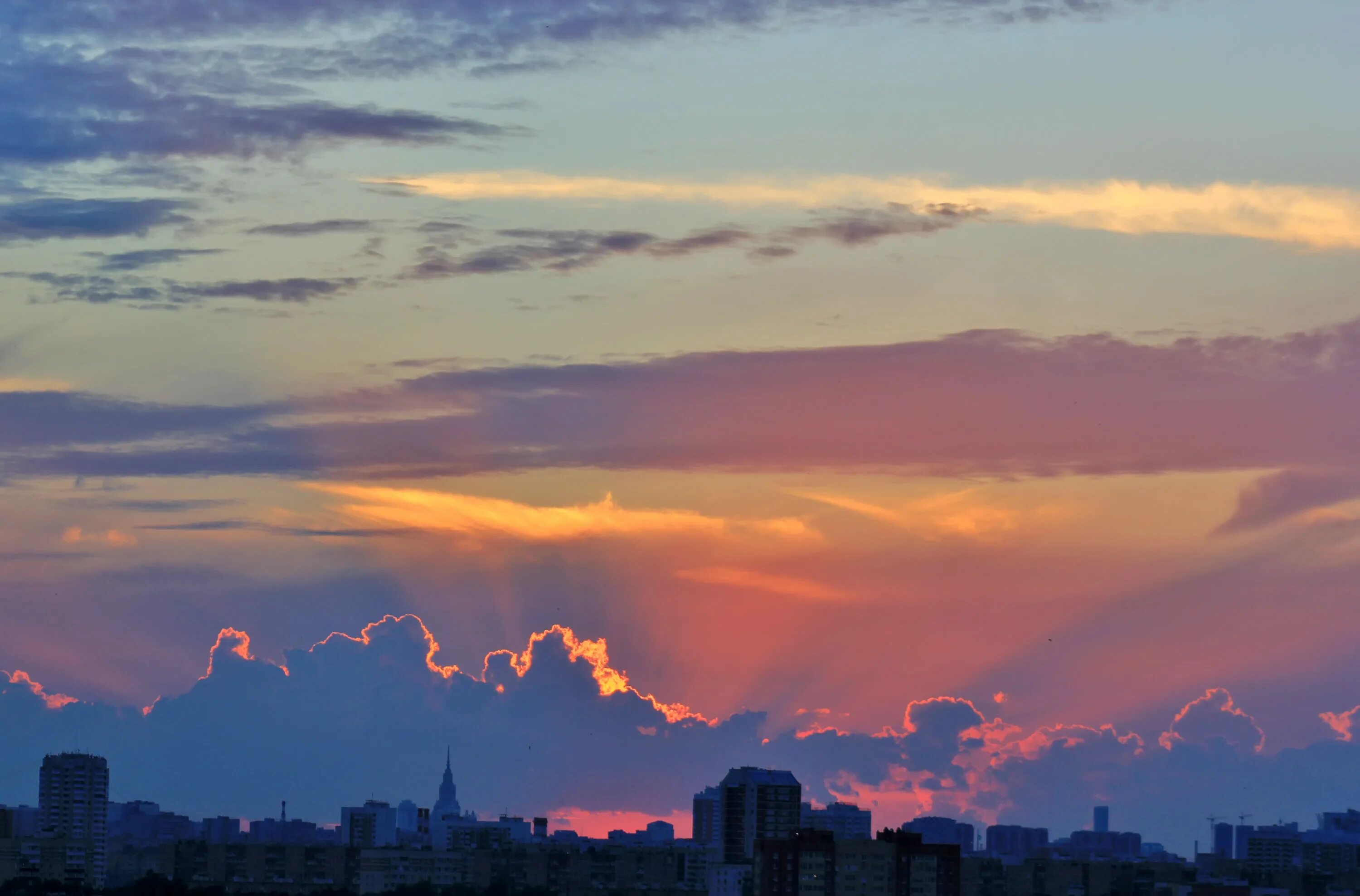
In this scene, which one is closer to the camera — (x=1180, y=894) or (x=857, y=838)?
(x=857, y=838)

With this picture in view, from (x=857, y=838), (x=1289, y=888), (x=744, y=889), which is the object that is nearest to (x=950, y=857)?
(x=857, y=838)

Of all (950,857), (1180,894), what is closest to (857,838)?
(950,857)

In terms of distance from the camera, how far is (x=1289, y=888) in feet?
635

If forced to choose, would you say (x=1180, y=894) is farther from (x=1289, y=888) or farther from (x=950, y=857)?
(x=950, y=857)

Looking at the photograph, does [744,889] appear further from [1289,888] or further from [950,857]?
[1289,888]

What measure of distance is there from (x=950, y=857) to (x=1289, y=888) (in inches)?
1425

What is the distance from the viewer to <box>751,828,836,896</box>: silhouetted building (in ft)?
547

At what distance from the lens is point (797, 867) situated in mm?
168750

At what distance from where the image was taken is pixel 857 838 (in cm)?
17200

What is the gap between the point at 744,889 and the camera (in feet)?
615

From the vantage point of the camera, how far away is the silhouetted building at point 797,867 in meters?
167

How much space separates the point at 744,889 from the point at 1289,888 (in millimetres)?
44989

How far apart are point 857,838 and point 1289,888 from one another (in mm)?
43318

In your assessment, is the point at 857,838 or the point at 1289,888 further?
the point at 1289,888
